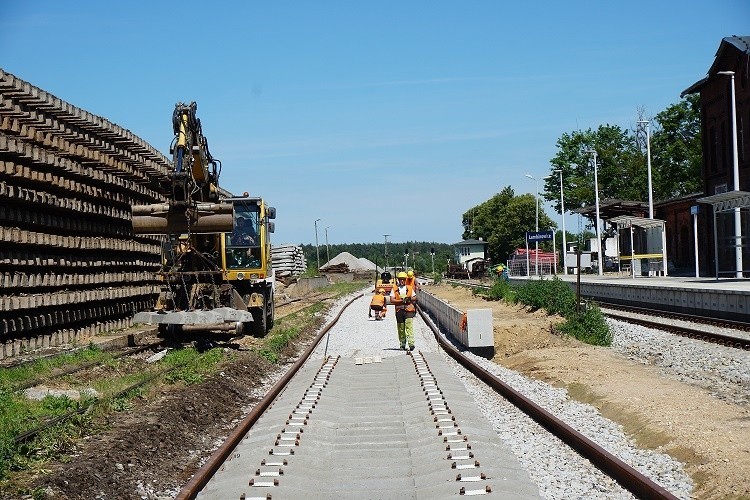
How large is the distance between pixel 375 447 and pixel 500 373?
23.6ft

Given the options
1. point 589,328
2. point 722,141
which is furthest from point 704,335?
point 722,141

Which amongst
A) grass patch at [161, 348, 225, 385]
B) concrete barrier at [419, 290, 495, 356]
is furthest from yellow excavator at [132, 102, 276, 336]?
concrete barrier at [419, 290, 495, 356]

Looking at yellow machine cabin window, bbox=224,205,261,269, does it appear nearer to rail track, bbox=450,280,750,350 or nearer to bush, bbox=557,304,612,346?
bush, bbox=557,304,612,346

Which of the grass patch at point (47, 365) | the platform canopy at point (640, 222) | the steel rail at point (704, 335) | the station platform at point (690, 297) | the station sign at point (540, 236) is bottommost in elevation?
the steel rail at point (704, 335)

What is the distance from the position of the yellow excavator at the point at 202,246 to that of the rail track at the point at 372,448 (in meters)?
6.40

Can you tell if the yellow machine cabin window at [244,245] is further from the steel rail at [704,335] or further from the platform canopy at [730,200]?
the platform canopy at [730,200]

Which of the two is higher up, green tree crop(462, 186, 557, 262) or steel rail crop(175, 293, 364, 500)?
green tree crop(462, 186, 557, 262)

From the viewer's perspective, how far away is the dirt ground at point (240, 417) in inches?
337

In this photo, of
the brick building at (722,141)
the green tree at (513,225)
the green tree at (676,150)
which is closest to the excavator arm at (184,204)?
the brick building at (722,141)

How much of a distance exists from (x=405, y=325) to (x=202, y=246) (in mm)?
5635

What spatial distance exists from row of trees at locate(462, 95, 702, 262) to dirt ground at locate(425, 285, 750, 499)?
61151 mm

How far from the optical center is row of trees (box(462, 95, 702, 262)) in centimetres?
8538

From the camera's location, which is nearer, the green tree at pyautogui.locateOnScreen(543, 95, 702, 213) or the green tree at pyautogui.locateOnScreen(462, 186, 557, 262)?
the green tree at pyautogui.locateOnScreen(543, 95, 702, 213)

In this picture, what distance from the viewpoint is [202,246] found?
23.1 meters
